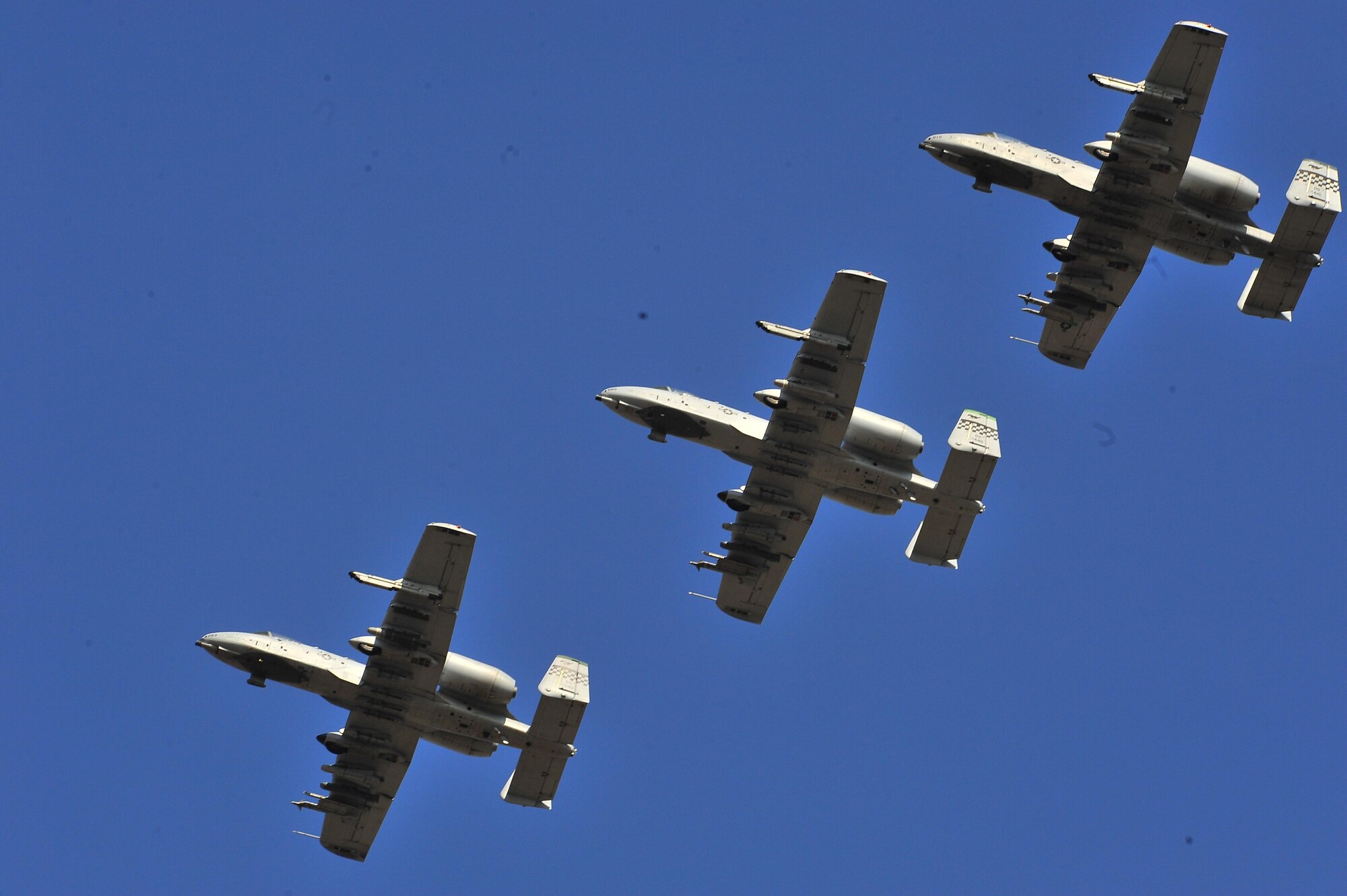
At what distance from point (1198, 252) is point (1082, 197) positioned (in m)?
6.11

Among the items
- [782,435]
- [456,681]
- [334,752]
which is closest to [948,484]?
[782,435]

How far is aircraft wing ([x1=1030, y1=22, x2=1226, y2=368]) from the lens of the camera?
104m

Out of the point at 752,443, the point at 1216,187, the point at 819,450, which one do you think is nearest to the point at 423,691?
the point at 752,443

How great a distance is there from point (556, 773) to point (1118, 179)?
126 feet

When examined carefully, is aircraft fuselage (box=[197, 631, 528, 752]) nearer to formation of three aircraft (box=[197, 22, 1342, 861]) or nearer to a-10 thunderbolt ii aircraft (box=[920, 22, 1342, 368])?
formation of three aircraft (box=[197, 22, 1342, 861])

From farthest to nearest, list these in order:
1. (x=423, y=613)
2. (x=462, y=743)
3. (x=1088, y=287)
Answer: (x=1088, y=287) → (x=462, y=743) → (x=423, y=613)

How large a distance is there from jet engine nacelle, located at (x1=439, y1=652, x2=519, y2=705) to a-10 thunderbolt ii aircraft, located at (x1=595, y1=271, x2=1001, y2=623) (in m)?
13.6

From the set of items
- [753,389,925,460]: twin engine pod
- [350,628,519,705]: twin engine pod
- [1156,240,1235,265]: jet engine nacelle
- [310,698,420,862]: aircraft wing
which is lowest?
[310,698,420,862]: aircraft wing

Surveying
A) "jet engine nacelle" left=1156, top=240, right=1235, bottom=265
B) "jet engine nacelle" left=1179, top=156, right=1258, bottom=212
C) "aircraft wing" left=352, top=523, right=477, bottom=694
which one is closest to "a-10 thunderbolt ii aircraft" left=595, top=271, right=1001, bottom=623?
"aircraft wing" left=352, top=523, right=477, bottom=694

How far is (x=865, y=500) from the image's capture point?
106375 millimetres

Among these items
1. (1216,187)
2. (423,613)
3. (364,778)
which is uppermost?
(1216,187)

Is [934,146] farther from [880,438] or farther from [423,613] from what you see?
[423,613]

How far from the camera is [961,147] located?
10875 centimetres

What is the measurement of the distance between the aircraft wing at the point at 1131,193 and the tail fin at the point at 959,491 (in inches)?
360
